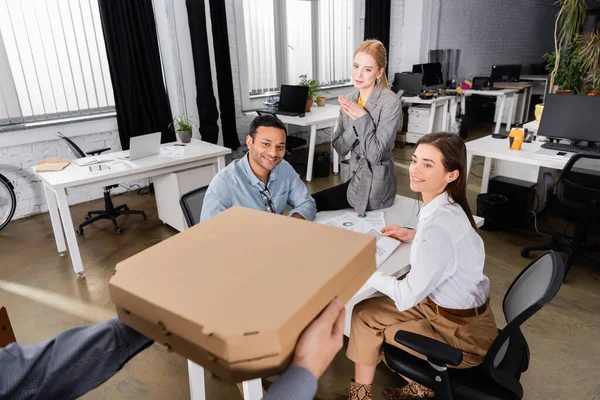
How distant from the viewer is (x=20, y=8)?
3689 millimetres

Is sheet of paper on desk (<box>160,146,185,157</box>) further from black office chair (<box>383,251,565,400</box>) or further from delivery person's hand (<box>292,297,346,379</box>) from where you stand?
delivery person's hand (<box>292,297,346,379</box>)

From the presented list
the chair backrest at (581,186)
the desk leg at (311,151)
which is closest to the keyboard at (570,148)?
the chair backrest at (581,186)

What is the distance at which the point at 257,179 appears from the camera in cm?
185

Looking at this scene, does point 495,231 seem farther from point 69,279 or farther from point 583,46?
point 69,279

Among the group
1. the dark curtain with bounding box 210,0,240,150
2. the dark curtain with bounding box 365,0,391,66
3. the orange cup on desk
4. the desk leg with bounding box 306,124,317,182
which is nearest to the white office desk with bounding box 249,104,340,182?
the desk leg with bounding box 306,124,317,182

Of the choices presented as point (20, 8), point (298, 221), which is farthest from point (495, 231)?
point (20, 8)

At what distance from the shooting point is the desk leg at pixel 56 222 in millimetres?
3113

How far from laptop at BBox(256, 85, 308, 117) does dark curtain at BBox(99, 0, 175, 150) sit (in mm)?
1256

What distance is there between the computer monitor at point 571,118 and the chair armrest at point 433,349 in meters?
2.68

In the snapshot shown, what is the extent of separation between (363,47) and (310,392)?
192 centimetres

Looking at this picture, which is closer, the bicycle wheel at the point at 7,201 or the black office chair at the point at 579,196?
the black office chair at the point at 579,196

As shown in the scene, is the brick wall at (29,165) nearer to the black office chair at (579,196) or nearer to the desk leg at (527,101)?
the black office chair at (579,196)

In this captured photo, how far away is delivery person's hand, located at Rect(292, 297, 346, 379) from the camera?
25.6 inches

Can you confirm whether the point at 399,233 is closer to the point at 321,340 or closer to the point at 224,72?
the point at 321,340
